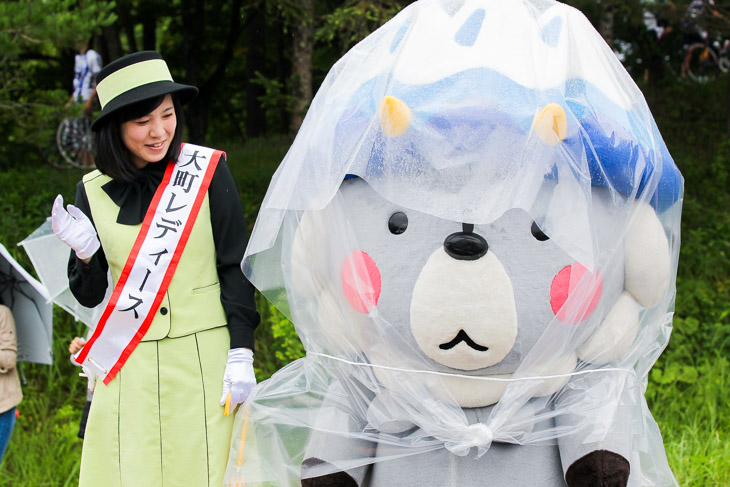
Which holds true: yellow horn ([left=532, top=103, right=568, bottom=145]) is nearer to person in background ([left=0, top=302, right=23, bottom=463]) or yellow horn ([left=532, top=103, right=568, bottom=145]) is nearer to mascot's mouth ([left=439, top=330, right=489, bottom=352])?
mascot's mouth ([left=439, top=330, right=489, bottom=352])

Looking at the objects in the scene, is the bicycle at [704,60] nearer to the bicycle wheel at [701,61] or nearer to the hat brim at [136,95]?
the bicycle wheel at [701,61]

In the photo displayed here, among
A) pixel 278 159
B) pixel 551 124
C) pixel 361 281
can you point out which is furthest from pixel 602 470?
pixel 278 159

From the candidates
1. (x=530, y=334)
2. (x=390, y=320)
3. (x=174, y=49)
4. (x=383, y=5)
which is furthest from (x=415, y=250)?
(x=174, y=49)

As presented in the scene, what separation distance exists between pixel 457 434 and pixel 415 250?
510mm

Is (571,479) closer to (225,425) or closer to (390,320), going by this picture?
(390,320)

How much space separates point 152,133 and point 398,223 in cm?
89

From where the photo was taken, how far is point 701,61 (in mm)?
12781

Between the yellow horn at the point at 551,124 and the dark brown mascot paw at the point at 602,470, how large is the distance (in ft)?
2.80

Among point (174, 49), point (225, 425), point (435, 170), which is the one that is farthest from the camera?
point (174, 49)

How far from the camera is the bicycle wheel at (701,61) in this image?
12461 mm

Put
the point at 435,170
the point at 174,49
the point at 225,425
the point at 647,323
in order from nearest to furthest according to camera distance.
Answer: the point at 435,170, the point at 647,323, the point at 225,425, the point at 174,49

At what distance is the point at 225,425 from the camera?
8.54 feet

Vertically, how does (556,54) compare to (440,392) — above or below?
above

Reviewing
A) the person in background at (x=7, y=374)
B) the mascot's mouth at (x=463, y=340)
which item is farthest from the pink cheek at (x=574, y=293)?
the person in background at (x=7, y=374)
